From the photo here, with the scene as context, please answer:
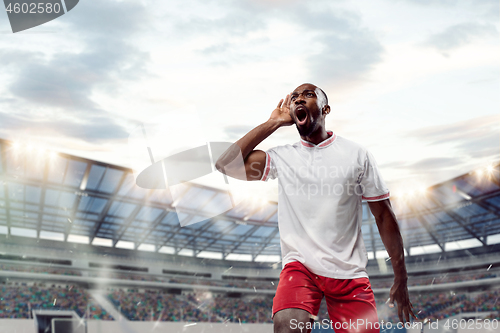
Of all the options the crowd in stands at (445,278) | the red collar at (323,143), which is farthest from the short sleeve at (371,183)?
the crowd in stands at (445,278)

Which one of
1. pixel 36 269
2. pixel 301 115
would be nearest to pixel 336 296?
pixel 301 115

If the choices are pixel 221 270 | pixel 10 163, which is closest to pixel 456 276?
pixel 221 270

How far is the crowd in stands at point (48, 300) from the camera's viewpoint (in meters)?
17.5

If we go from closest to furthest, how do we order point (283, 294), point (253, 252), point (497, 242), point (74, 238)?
point (283, 294) < point (74, 238) < point (497, 242) < point (253, 252)

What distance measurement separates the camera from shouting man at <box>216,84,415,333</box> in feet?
6.97

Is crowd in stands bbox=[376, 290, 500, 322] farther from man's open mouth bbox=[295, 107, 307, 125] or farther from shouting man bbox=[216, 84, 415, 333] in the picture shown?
man's open mouth bbox=[295, 107, 307, 125]

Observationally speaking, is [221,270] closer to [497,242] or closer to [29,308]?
[29,308]

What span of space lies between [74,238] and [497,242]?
2646 centimetres

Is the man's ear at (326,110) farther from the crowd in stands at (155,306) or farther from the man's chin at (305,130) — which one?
the crowd in stands at (155,306)

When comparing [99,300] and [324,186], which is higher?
[324,186]

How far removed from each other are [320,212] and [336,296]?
47 centimetres

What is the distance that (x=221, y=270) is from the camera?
27.9m

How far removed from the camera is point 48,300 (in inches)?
739

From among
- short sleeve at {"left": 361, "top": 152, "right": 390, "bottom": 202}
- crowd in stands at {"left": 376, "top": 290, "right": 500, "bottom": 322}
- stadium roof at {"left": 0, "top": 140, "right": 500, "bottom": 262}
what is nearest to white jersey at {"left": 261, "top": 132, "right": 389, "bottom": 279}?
short sleeve at {"left": 361, "top": 152, "right": 390, "bottom": 202}
